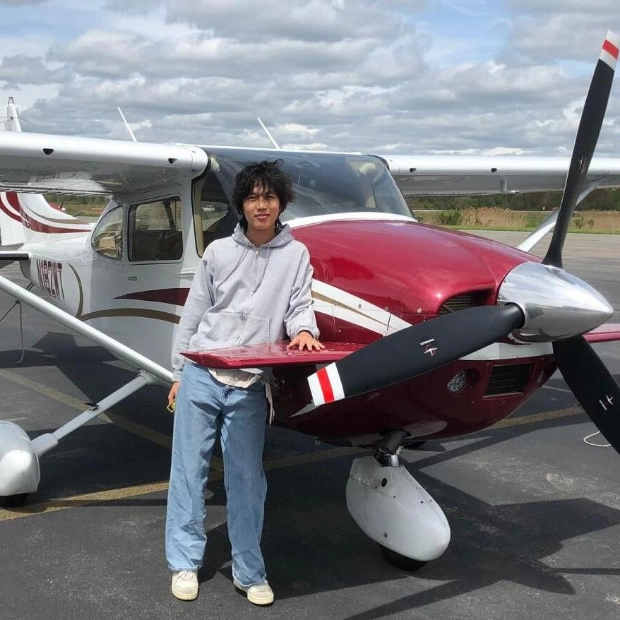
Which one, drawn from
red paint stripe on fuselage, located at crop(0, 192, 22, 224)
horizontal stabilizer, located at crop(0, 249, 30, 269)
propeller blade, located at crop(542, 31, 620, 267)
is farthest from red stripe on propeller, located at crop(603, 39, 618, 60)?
red paint stripe on fuselage, located at crop(0, 192, 22, 224)

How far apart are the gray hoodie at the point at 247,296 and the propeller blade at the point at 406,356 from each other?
0.38 metres

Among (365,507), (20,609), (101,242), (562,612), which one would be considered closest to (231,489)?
(365,507)

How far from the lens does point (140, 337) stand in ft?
16.9

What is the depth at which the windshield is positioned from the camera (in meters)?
4.24

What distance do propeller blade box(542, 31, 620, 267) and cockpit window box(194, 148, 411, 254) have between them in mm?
1154

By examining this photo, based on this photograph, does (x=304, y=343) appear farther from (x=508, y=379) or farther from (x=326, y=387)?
(x=508, y=379)

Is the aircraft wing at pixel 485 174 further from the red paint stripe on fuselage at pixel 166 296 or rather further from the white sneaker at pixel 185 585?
the white sneaker at pixel 185 585

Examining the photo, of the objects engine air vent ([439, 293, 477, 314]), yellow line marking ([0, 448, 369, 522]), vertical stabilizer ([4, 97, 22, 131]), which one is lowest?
yellow line marking ([0, 448, 369, 522])

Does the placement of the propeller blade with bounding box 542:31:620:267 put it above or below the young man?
above

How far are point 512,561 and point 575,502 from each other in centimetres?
102

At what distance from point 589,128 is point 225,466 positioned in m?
2.21

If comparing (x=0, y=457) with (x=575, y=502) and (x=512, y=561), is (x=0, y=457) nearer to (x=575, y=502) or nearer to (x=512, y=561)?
(x=512, y=561)

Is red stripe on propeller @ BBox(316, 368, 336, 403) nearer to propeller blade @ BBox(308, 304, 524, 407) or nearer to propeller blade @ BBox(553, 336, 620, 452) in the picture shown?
propeller blade @ BBox(308, 304, 524, 407)

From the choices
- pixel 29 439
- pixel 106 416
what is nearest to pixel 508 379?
pixel 29 439
